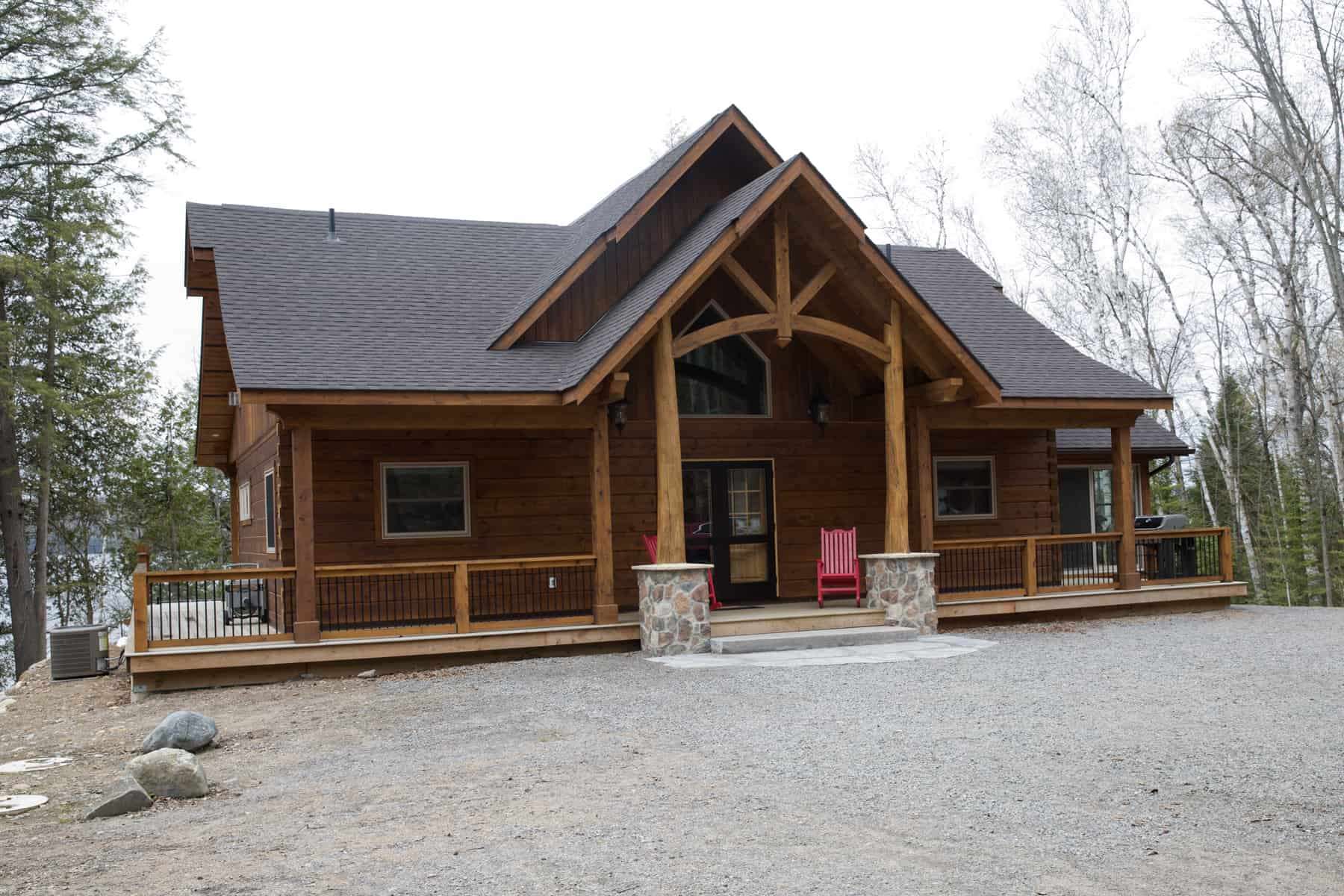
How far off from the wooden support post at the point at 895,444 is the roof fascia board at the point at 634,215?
99.0 inches

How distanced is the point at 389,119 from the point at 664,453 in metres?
30.0

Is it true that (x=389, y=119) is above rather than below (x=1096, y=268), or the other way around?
above

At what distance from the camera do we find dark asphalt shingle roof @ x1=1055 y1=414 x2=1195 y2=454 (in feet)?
58.1

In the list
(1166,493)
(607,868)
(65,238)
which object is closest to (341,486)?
(607,868)

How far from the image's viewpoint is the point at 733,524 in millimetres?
14367

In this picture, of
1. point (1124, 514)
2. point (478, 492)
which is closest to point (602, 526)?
point (478, 492)

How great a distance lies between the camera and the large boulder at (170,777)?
6.71 m

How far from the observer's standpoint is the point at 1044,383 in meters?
14.6

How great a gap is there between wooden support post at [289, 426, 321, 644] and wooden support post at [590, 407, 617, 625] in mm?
2753

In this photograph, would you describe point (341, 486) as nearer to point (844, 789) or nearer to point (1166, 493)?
point (844, 789)

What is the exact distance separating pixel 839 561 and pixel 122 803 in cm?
871

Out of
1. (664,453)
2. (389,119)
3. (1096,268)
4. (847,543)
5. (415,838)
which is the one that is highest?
(389,119)

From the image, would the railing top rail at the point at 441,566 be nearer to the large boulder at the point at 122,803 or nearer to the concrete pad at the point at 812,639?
the concrete pad at the point at 812,639

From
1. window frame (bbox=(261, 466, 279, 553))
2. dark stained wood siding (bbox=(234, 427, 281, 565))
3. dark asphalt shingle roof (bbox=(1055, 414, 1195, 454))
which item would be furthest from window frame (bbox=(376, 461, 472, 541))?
dark asphalt shingle roof (bbox=(1055, 414, 1195, 454))
